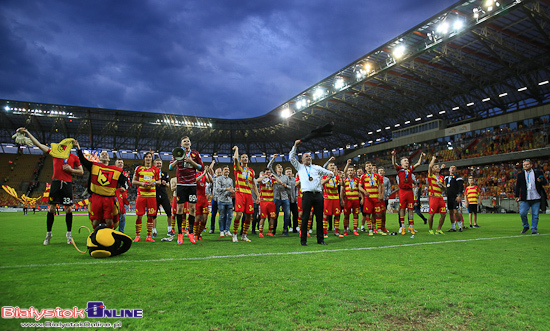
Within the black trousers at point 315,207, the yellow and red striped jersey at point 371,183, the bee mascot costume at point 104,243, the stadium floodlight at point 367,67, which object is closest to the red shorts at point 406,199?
the yellow and red striped jersey at point 371,183

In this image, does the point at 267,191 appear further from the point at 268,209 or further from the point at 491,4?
the point at 491,4

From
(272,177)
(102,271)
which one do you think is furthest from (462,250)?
(102,271)

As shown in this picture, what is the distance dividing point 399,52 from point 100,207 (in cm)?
2704

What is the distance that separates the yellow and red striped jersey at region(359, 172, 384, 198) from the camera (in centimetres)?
1000

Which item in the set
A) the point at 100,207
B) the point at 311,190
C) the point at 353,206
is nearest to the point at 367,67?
the point at 353,206

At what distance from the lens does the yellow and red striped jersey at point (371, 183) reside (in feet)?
32.8

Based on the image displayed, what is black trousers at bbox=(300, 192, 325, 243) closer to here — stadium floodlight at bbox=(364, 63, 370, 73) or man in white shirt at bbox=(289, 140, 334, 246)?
man in white shirt at bbox=(289, 140, 334, 246)

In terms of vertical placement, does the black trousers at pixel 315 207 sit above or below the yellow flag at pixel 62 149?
below

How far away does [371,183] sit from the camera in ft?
33.0

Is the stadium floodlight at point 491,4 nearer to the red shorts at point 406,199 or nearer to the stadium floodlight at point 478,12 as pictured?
the stadium floodlight at point 478,12

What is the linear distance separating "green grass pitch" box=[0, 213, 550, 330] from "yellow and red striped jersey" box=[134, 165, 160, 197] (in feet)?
10.5

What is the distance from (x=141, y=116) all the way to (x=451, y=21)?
39556 millimetres

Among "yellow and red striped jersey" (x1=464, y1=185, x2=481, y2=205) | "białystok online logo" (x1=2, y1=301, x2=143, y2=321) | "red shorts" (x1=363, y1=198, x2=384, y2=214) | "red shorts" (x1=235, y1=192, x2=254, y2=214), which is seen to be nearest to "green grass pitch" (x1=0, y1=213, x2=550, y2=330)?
"białystok online logo" (x1=2, y1=301, x2=143, y2=321)

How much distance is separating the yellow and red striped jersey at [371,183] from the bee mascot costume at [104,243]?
722cm
